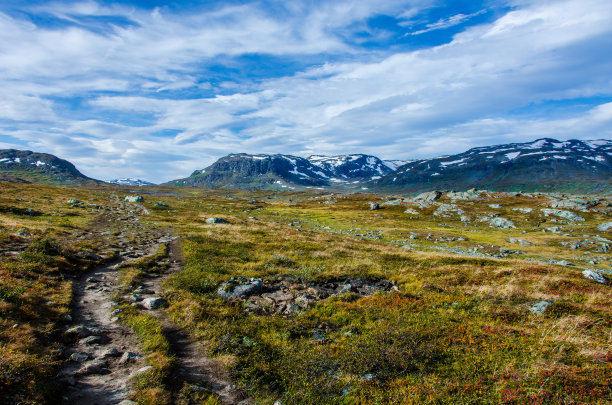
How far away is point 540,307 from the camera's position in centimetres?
1307

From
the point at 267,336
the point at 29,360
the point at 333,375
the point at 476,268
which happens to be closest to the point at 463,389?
the point at 333,375

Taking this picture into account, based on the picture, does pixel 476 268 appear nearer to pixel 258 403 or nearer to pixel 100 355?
pixel 258 403

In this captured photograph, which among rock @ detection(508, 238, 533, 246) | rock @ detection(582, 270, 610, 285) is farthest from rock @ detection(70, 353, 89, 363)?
rock @ detection(508, 238, 533, 246)

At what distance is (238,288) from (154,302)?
4.25 meters

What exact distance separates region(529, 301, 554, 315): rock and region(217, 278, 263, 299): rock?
13.6 m

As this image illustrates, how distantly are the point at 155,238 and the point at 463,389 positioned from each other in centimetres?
3073

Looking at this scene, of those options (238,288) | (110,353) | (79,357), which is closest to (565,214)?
(238,288)

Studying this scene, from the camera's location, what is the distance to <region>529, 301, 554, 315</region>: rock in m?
12.8

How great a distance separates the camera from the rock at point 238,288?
15.0 metres

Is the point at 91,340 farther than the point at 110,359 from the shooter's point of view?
Yes

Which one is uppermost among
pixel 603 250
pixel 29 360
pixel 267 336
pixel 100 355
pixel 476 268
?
pixel 29 360

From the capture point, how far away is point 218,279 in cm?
1712

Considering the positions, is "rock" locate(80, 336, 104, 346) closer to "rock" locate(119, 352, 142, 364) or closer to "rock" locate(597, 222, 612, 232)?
"rock" locate(119, 352, 142, 364)

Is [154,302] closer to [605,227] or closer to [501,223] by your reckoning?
[501,223]
